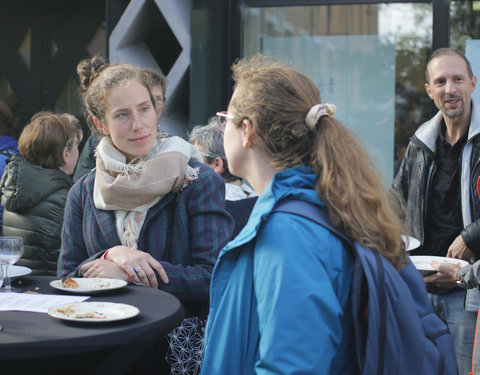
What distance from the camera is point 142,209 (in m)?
2.85

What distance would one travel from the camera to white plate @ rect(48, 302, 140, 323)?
2.14 meters

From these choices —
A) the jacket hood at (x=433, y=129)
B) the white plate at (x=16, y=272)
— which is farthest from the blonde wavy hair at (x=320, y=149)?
the jacket hood at (x=433, y=129)

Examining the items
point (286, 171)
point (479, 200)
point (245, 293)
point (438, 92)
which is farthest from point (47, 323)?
point (438, 92)

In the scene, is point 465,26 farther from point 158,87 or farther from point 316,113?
point 316,113

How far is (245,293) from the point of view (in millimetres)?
1677

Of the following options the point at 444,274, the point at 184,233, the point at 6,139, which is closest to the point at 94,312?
the point at 184,233

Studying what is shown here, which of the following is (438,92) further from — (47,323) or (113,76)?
(47,323)

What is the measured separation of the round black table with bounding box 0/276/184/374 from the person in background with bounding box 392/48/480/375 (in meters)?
2.20

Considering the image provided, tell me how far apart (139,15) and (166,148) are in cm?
313

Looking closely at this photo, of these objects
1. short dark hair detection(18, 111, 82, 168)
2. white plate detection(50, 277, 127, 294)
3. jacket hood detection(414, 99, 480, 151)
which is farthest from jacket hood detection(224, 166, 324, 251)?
short dark hair detection(18, 111, 82, 168)

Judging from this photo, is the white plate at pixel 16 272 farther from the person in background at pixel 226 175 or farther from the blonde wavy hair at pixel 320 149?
the blonde wavy hair at pixel 320 149

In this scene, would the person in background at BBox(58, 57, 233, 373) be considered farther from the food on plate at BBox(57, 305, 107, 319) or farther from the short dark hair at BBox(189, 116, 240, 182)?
the short dark hair at BBox(189, 116, 240, 182)

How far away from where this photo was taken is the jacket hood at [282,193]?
65.6 inches

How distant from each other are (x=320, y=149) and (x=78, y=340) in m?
0.96
